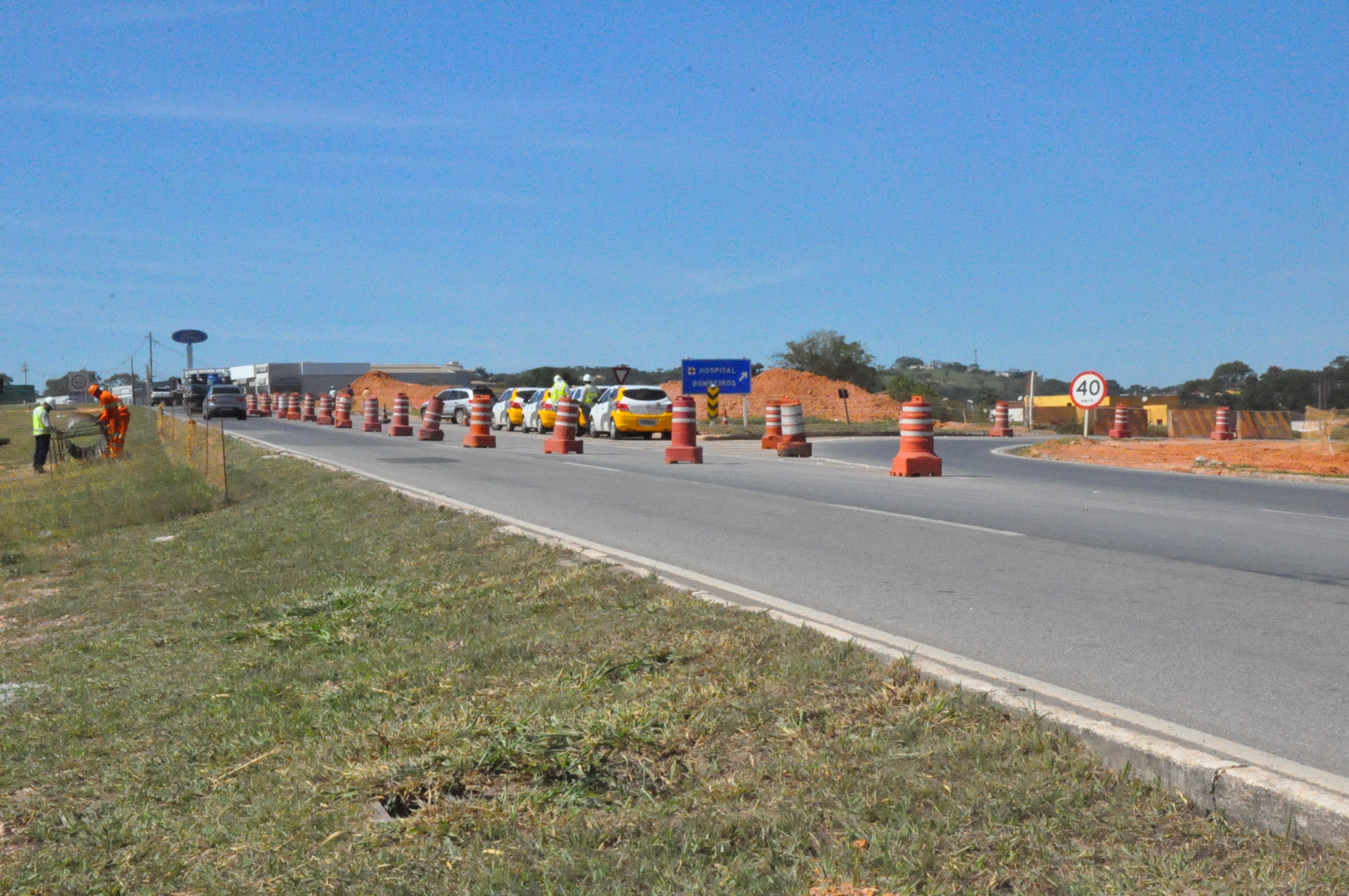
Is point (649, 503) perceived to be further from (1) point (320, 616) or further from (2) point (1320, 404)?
(2) point (1320, 404)

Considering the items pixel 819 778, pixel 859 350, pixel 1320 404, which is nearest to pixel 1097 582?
pixel 819 778

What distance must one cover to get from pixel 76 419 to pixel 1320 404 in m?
41.9

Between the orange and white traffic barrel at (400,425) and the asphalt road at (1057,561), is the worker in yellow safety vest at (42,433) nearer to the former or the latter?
the asphalt road at (1057,561)

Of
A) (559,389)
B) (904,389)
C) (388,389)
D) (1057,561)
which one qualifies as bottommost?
(1057,561)

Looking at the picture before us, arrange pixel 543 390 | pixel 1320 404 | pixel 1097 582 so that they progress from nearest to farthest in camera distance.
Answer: pixel 1097 582 → pixel 1320 404 → pixel 543 390

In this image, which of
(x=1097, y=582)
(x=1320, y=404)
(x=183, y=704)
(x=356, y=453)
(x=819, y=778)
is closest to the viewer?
(x=819, y=778)

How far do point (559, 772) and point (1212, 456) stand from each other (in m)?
23.5

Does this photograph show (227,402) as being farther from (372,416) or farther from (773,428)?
A: (773,428)

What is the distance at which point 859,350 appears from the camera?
92.1 meters

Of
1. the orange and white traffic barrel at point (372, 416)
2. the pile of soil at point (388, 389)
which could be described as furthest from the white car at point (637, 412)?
the pile of soil at point (388, 389)

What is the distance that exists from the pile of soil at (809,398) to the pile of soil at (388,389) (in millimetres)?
20877

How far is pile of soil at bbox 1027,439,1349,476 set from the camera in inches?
859

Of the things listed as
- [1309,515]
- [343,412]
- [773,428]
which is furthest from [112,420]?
[1309,515]

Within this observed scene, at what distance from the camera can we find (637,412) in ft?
115
